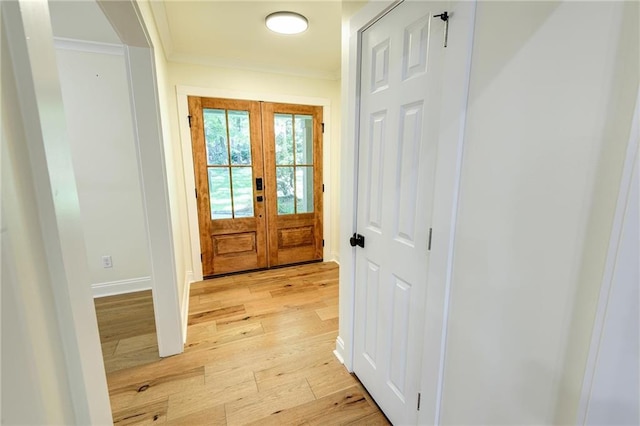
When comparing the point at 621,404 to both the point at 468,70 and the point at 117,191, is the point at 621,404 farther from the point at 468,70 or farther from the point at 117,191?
the point at 117,191

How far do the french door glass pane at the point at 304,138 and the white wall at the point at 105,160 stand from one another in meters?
1.74

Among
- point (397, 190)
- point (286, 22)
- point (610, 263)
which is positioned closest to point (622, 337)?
point (610, 263)

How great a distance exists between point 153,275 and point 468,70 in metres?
2.08

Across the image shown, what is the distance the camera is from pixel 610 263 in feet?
1.94

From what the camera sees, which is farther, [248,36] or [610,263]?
[248,36]

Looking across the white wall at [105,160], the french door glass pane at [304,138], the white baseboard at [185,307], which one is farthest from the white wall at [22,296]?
the french door glass pane at [304,138]

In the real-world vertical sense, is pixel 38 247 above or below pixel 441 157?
below

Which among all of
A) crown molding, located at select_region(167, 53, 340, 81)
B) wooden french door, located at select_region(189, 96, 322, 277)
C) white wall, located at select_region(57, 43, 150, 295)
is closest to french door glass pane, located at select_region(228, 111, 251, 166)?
wooden french door, located at select_region(189, 96, 322, 277)

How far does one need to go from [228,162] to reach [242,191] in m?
0.36

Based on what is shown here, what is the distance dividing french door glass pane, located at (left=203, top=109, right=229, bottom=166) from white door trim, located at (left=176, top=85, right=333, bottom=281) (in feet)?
0.59

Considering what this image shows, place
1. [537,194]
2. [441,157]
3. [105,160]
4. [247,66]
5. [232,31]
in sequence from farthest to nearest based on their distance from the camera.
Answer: [247,66], [105,160], [232,31], [441,157], [537,194]

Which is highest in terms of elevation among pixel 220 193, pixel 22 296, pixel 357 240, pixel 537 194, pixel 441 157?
pixel 441 157

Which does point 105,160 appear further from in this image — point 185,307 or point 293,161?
point 293,161

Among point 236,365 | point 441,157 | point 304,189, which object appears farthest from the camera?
point 304,189
